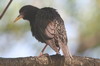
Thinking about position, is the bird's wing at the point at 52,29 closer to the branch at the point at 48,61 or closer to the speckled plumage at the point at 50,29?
the speckled plumage at the point at 50,29

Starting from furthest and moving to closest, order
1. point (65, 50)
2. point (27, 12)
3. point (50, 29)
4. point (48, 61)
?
point (27, 12), point (50, 29), point (65, 50), point (48, 61)

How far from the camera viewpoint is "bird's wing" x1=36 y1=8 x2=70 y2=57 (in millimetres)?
5895

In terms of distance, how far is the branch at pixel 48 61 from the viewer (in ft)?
16.7

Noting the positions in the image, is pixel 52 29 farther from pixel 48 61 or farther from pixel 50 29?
pixel 48 61

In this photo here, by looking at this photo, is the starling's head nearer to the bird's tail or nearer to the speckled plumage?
the speckled plumage

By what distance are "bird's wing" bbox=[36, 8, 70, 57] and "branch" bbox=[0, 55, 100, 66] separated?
156 millimetres

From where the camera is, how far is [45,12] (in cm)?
657

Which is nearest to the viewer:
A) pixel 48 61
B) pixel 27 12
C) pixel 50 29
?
pixel 48 61

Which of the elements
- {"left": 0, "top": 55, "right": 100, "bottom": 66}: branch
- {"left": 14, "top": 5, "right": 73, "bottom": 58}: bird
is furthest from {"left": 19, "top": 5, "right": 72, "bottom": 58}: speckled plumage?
{"left": 0, "top": 55, "right": 100, "bottom": 66}: branch

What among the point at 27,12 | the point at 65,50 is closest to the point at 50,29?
the point at 65,50

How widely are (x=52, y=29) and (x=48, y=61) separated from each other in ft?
2.77

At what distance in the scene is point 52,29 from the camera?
6094 mm

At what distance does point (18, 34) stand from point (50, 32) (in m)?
3.87

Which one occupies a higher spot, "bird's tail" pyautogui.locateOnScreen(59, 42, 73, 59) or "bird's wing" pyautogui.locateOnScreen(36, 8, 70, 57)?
"bird's wing" pyautogui.locateOnScreen(36, 8, 70, 57)
